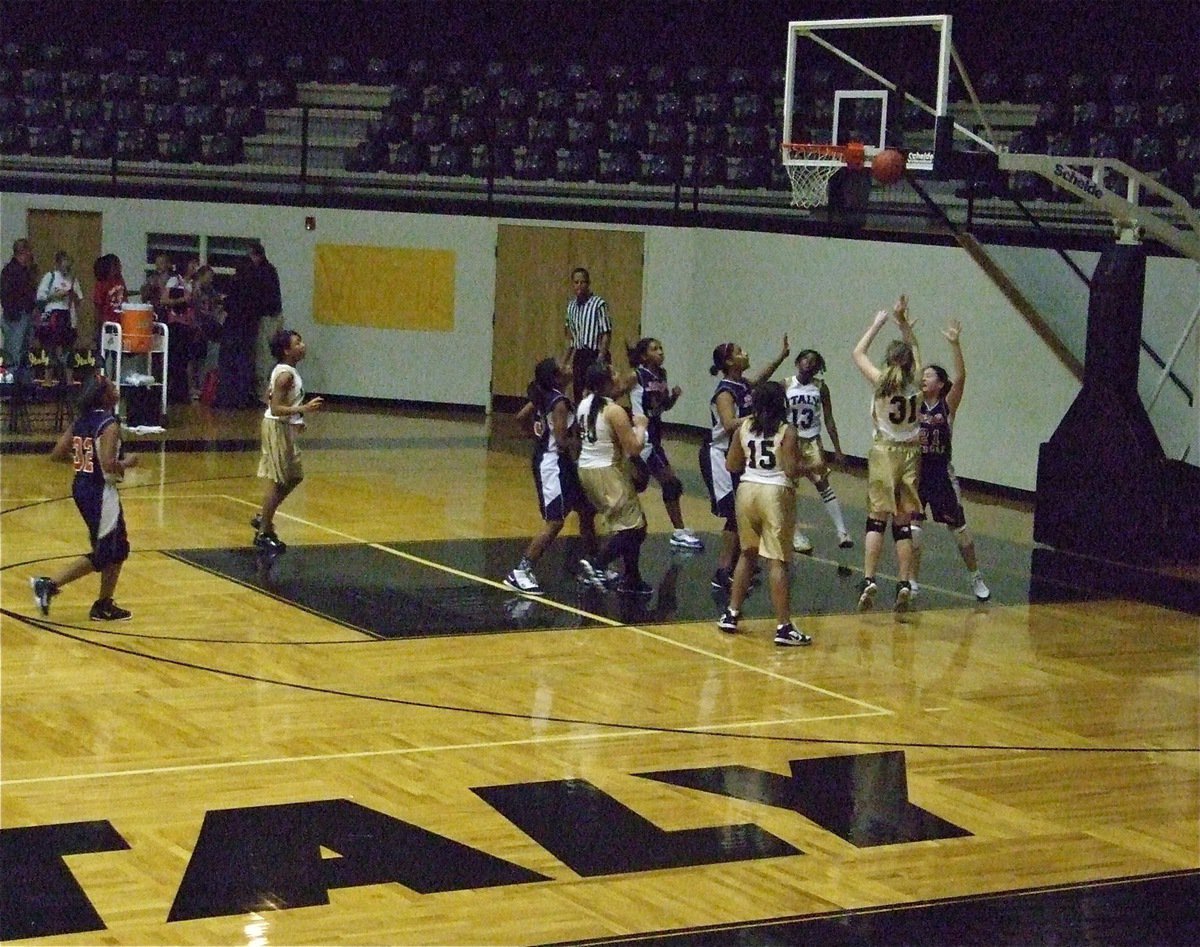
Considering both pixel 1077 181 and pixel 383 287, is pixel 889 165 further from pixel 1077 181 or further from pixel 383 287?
pixel 383 287

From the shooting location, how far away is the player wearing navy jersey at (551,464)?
1294 centimetres

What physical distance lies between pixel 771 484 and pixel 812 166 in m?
4.95

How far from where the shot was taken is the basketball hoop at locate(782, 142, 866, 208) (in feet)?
50.2

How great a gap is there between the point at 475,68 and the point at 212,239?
4747 mm

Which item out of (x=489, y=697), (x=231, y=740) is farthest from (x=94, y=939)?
(x=489, y=697)

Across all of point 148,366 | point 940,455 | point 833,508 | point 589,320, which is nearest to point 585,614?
point 940,455

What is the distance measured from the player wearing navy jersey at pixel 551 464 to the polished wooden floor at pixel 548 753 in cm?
28

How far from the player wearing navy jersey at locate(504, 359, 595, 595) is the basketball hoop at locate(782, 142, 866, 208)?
3544mm

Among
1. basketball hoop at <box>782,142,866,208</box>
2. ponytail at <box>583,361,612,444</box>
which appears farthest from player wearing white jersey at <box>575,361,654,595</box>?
basketball hoop at <box>782,142,866,208</box>

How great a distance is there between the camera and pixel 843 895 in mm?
7461

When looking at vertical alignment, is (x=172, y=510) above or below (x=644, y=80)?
below

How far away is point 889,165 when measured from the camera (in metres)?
14.7

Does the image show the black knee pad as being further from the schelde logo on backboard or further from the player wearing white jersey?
the schelde logo on backboard

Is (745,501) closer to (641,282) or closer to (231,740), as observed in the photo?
(231,740)
